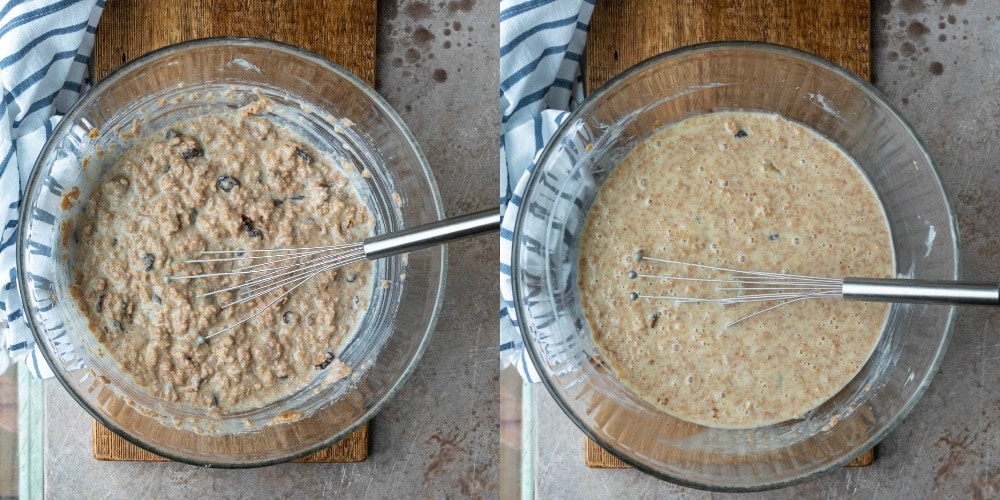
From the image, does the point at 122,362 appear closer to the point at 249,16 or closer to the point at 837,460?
the point at 249,16

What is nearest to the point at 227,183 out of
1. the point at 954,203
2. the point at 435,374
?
the point at 435,374

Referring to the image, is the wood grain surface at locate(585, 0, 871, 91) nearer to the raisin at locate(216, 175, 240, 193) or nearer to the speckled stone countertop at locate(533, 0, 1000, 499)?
the speckled stone countertop at locate(533, 0, 1000, 499)

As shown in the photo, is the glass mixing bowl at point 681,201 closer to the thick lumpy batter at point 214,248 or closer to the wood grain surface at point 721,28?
the wood grain surface at point 721,28

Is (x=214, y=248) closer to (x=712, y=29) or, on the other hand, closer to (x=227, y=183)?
(x=227, y=183)

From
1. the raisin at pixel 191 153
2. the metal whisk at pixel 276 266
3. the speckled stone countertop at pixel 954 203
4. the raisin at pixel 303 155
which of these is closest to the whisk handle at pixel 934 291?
the speckled stone countertop at pixel 954 203

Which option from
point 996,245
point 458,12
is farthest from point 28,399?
point 996,245

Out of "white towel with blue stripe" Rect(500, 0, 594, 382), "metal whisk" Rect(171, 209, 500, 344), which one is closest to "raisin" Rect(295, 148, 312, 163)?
"metal whisk" Rect(171, 209, 500, 344)
